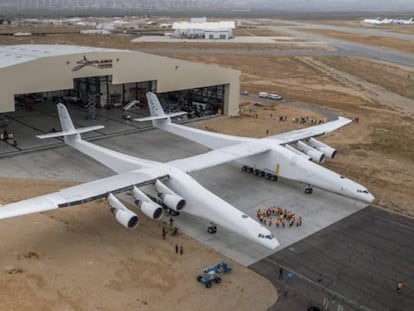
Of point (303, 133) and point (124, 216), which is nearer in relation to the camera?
point (124, 216)

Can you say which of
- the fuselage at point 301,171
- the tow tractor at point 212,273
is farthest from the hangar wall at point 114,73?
the tow tractor at point 212,273

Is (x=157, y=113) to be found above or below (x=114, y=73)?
below

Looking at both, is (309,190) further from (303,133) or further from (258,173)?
(303,133)

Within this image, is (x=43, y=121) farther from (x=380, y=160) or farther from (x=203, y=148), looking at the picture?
(x=380, y=160)

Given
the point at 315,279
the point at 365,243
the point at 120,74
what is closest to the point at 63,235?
the point at 315,279

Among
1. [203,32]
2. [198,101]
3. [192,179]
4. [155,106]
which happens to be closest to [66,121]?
[155,106]

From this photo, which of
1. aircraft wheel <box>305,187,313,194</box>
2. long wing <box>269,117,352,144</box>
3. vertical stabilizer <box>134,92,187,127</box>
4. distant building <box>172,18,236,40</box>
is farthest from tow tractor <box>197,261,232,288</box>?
distant building <box>172,18,236,40</box>

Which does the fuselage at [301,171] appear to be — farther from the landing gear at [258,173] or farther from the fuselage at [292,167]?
the landing gear at [258,173]
